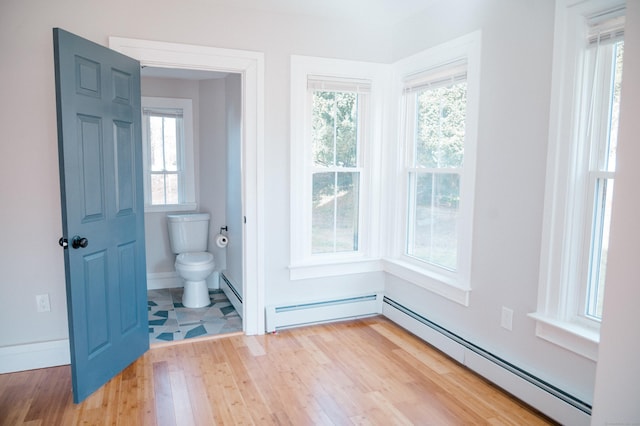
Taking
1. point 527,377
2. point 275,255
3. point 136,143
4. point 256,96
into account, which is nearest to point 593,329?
point 527,377

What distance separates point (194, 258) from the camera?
4.16m

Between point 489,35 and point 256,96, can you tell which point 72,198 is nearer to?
point 256,96

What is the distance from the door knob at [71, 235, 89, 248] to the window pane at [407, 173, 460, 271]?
2292 mm

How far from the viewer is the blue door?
90.4 inches

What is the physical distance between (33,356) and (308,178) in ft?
7.30

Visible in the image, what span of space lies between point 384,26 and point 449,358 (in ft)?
8.48

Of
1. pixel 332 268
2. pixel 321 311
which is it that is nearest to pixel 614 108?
pixel 332 268

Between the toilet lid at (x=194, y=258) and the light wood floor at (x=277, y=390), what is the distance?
101 cm

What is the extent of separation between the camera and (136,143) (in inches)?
113

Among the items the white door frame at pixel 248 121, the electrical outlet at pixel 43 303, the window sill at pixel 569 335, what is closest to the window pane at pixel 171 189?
the white door frame at pixel 248 121

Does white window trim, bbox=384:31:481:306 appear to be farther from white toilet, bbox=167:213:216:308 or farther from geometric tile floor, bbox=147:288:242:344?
white toilet, bbox=167:213:216:308

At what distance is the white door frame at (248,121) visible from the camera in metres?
2.93

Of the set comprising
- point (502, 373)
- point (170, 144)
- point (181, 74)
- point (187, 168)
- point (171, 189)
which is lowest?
point (502, 373)

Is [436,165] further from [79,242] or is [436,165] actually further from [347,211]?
[79,242]
